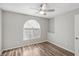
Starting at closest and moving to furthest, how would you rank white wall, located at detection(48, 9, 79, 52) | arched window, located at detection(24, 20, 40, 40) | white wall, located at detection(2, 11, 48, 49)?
white wall, located at detection(48, 9, 79, 52), white wall, located at detection(2, 11, 48, 49), arched window, located at detection(24, 20, 40, 40)

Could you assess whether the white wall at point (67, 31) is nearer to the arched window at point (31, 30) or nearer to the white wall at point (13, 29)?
the arched window at point (31, 30)

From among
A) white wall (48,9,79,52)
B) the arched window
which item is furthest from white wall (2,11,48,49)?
white wall (48,9,79,52)

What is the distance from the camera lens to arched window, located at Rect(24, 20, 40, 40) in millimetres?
4210

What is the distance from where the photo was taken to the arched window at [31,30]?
421cm

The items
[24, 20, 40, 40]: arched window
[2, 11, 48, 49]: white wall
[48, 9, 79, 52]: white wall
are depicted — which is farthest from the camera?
[24, 20, 40, 40]: arched window

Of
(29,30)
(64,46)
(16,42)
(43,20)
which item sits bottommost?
(64,46)

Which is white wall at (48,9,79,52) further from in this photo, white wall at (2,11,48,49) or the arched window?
white wall at (2,11,48,49)

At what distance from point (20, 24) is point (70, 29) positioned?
9.13 feet

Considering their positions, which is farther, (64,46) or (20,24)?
(20,24)

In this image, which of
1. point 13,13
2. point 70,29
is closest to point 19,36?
point 13,13

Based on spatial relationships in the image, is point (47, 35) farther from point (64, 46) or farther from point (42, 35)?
point (64, 46)

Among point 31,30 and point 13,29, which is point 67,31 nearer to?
point 31,30

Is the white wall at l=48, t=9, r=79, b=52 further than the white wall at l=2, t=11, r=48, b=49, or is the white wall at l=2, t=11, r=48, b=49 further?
the white wall at l=2, t=11, r=48, b=49

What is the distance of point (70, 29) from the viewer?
3.14 m
